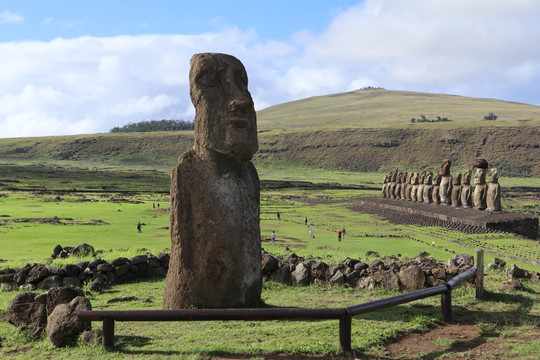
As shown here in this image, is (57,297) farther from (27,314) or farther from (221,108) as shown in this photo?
(221,108)

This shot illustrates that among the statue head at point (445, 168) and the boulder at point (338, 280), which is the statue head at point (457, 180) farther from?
the boulder at point (338, 280)

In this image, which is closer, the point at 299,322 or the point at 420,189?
the point at 299,322

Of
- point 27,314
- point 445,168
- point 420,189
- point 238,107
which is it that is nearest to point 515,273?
point 238,107

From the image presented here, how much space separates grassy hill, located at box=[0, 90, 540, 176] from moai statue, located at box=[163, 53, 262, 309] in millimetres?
104226

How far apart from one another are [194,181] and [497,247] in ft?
52.6

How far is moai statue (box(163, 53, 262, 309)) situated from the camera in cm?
956

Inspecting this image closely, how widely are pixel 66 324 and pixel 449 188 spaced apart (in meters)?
33.2

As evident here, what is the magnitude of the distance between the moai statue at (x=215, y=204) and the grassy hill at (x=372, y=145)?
342ft

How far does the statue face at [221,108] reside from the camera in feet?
31.8

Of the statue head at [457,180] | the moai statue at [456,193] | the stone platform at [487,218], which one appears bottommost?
the stone platform at [487,218]

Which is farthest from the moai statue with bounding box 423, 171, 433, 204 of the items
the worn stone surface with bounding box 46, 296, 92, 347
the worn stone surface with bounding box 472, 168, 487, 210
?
the worn stone surface with bounding box 46, 296, 92, 347

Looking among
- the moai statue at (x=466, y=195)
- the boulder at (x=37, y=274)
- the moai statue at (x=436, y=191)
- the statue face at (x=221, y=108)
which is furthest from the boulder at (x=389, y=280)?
the moai statue at (x=436, y=191)

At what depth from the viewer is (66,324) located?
7.63 metres

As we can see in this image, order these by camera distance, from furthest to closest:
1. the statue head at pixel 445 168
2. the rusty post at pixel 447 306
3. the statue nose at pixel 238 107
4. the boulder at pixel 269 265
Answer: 1. the statue head at pixel 445 168
2. the boulder at pixel 269 265
3. the statue nose at pixel 238 107
4. the rusty post at pixel 447 306
